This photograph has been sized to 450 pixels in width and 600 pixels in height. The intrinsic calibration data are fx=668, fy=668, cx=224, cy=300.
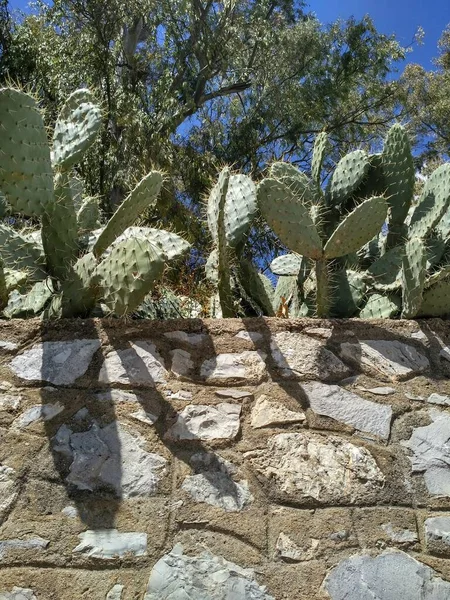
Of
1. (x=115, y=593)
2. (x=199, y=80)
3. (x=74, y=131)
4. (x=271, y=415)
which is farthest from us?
(x=199, y=80)

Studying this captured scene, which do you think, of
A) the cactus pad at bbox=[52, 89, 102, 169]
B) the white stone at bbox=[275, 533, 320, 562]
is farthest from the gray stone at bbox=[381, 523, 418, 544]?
the cactus pad at bbox=[52, 89, 102, 169]

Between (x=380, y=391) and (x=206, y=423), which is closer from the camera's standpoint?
(x=206, y=423)

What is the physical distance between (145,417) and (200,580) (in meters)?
0.52

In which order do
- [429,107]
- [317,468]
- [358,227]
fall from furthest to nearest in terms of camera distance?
[429,107] → [358,227] → [317,468]

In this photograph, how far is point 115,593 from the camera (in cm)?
178

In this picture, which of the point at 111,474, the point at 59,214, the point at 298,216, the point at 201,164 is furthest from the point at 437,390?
the point at 201,164

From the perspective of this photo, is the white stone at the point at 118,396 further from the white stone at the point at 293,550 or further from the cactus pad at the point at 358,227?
the cactus pad at the point at 358,227

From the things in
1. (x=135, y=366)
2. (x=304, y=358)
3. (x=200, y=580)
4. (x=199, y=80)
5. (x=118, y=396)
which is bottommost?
(x=200, y=580)

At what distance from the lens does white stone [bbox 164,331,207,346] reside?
2.29m

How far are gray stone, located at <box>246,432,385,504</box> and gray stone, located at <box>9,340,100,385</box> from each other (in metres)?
0.63

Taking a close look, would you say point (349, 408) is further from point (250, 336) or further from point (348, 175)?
point (348, 175)

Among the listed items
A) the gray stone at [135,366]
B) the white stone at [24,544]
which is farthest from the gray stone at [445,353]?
the white stone at [24,544]

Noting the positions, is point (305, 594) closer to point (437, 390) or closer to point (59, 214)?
point (437, 390)

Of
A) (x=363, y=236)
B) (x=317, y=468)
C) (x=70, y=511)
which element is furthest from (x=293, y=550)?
(x=363, y=236)
